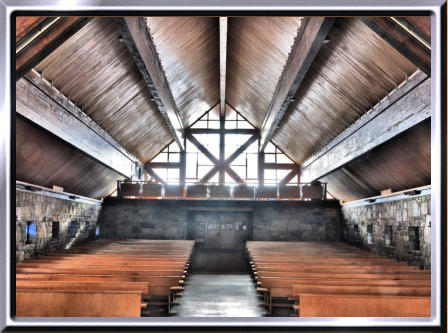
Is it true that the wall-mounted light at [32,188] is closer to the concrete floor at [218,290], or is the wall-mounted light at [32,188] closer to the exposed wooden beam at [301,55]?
the concrete floor at [218,290]

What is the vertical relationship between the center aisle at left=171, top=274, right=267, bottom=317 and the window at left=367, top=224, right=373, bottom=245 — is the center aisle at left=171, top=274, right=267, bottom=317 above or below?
below

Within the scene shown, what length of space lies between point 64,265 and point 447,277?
735 centimetres

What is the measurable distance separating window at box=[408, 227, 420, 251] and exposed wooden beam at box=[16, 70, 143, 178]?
7.53 meters

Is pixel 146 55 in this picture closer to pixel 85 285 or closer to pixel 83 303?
pixel 85 285

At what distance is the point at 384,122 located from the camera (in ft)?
29.0

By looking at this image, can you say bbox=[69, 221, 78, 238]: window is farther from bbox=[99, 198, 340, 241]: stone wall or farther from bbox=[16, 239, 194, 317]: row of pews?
bbox=[99, 198, 340, 241]: stone wall

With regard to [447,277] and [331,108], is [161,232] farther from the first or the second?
[447,277]

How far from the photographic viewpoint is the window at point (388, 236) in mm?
11409

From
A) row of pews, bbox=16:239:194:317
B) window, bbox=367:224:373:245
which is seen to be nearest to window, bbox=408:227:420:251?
window, bbox=367:224:373:245

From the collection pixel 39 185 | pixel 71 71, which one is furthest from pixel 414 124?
pixel 39 185

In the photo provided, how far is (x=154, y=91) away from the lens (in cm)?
1027

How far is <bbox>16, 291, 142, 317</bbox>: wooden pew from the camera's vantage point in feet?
16.5

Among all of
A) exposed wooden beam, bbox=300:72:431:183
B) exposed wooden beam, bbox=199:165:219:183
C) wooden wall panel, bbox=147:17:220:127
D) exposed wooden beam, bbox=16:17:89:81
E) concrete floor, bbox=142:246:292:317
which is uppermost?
wooden wall panel, bbox=147:17:220:127

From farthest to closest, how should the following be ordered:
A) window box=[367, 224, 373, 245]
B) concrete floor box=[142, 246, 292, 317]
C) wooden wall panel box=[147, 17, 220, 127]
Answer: window box=[367, 224, 373, 245] → wooden wall panel box=[147, 17, 220, 127] → concrete floor box=[142, 246, 292, 317]
